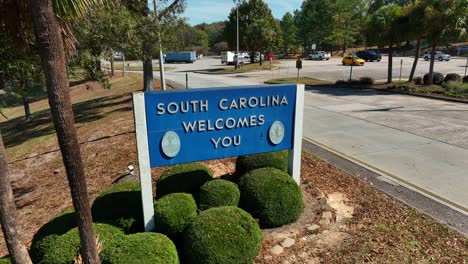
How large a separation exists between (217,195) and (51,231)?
2135mm

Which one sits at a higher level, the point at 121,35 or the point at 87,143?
the point at 121,35

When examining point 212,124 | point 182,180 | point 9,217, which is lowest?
point 182,180

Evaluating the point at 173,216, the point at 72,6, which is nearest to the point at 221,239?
the point at 173,216

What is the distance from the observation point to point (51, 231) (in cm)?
445

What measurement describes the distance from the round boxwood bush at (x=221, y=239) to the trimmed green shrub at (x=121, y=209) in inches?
39.2

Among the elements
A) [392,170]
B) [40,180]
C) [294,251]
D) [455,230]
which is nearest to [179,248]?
[294,251]

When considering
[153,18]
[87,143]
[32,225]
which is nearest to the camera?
[32,225]

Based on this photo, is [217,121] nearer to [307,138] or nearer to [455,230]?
[455,230]

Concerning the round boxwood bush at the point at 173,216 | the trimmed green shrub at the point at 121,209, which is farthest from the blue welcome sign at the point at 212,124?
the trimmed green shrub at the point at 121,209

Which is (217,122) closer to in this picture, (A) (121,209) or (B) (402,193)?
(A) (121,209)

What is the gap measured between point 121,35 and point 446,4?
15792 mm

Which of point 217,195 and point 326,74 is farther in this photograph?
point 326,74

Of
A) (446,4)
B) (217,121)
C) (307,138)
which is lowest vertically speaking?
(307,138)

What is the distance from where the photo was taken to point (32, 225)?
Result: 7.12 m
